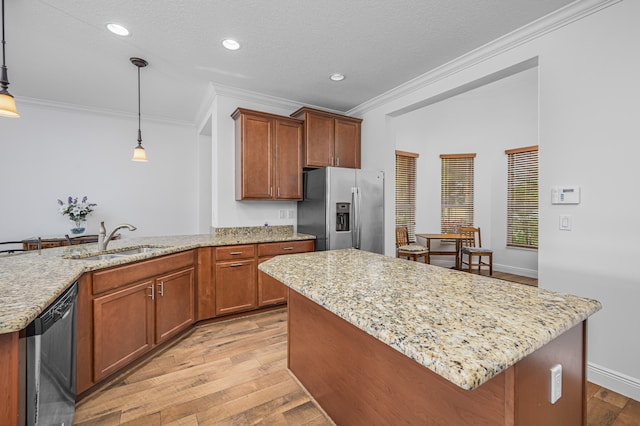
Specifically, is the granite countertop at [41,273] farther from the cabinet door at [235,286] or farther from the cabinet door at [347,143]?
the cabinet door at [347,143]

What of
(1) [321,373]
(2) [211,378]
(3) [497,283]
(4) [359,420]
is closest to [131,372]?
(2) [211,378]

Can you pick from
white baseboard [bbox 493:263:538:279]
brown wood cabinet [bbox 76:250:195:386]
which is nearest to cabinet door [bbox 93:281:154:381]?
brown wood cabinet [bbox 76:250:195:386]

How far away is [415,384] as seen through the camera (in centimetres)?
109

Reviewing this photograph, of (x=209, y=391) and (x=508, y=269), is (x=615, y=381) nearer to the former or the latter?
(x=209, y=391)

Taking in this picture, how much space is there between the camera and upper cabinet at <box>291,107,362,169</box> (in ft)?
12.1

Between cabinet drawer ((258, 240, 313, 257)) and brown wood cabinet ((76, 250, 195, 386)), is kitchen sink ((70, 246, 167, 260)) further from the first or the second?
cabinet drawer ((258, 240, 313, 257))

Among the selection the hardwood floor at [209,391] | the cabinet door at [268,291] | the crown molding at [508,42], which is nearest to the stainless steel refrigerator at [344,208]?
the cabinet door at [268,291]

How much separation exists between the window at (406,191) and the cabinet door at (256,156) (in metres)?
2.96

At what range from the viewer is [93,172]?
423 centimetres

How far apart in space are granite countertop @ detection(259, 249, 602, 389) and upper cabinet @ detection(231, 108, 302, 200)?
203cm

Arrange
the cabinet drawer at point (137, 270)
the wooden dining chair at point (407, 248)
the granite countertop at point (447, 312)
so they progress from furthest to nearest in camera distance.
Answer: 1. the wooden dining chair at point (407, 248)
2. the cabinet drawer at point (137, 270)
3. the granite countertop at point (447, 312)

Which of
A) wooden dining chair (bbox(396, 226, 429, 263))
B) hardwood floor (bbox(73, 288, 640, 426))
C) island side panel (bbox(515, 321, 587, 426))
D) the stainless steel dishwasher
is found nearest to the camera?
island side panel (bbox(515, 321, 587, 426))

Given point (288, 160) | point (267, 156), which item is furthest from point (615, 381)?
point (267, 156)

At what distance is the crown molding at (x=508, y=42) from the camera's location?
2008 mm
